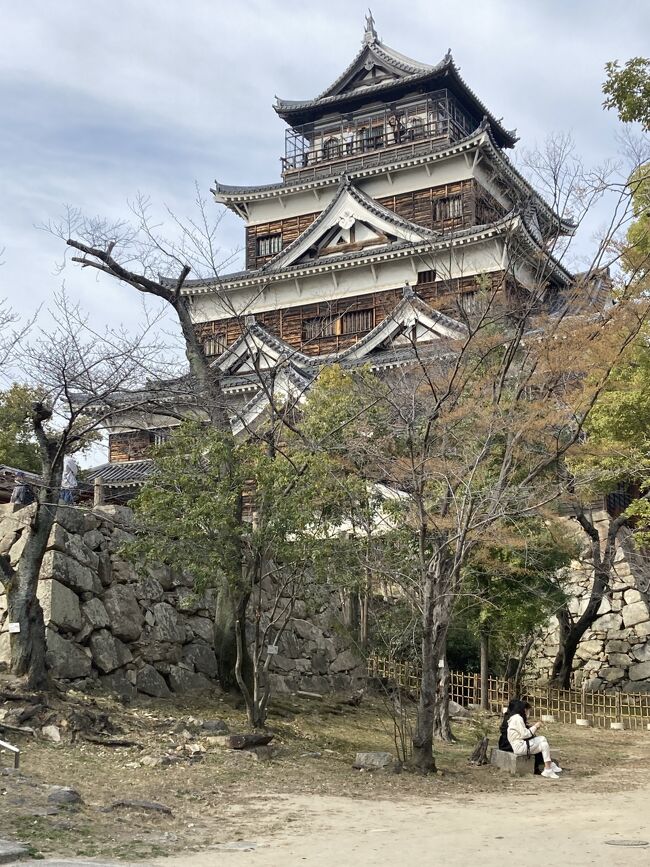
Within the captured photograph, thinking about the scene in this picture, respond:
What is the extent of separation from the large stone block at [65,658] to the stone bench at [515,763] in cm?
541

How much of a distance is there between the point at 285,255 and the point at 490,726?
744 inches

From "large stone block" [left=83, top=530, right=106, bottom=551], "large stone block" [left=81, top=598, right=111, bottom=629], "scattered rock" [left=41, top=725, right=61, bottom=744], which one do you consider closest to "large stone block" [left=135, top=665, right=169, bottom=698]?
"large stone block" [left=81, top=598, right=111, bottom=629]

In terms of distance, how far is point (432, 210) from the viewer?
3008 cm

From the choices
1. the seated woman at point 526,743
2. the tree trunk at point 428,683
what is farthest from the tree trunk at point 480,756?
the tree trunk at point 428,683

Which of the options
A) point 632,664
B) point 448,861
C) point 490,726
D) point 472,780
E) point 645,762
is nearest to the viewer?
point 448,861

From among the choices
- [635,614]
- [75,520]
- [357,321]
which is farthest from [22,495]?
[357,321]

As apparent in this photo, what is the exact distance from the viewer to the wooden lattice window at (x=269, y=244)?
33031 millimetres

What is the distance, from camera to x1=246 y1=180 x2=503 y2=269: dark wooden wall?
95.1ft

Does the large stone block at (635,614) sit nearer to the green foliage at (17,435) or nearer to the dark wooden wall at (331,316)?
the dark wooden wall at (331,316)

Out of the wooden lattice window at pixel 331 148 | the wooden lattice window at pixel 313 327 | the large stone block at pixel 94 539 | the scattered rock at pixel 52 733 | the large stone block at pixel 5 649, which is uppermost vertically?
the wooden lattice window at pixel 331 148

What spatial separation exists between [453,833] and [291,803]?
5.64ft

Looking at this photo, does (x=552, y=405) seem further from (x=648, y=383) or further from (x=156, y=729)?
(x=156, y=729)

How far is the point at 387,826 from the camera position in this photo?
24.0 feet

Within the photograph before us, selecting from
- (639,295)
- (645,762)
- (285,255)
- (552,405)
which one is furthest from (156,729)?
(285,255)
